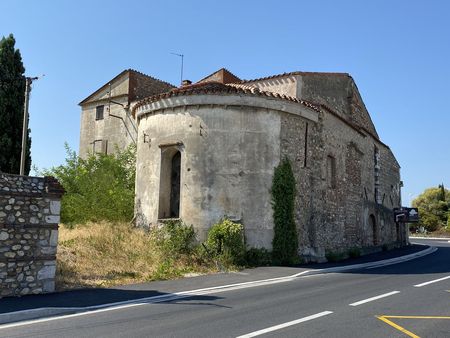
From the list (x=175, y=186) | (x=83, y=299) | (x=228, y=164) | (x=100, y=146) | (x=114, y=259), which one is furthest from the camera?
(x=100, y=146)

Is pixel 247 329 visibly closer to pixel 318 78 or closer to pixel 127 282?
pixel 127 282

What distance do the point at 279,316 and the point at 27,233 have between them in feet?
21.7

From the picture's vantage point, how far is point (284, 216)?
18203 mm

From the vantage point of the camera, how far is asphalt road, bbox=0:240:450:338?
7121mm

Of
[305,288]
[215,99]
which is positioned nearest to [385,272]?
[305,288]

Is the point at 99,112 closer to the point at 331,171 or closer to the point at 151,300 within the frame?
the point at 331,171

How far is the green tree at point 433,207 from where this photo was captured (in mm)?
63969

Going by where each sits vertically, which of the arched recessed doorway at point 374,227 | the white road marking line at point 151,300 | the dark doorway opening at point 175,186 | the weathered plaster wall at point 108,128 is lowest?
the white road marking line at point 151,300

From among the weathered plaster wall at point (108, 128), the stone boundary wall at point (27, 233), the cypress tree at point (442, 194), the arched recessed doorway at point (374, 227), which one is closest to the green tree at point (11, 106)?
the weathered plaster wall at point (108, 128)

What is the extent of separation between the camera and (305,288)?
1217 cm

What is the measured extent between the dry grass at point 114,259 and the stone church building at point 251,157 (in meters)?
1.43

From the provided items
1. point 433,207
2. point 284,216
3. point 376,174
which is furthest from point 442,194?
point 284,216

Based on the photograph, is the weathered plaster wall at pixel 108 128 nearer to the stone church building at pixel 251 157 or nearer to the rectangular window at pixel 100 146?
the rectangular window at pixel 100 146

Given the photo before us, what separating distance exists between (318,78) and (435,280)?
43.8 ft
